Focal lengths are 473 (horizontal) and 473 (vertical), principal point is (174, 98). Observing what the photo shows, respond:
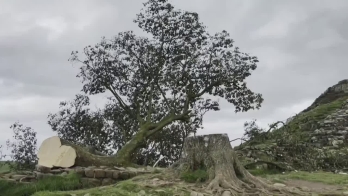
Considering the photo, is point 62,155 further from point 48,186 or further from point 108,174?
point 48,186

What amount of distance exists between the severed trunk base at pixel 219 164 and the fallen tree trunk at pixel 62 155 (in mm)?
3282

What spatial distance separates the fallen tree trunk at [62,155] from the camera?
1088 centimetres

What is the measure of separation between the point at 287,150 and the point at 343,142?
14.7 feet

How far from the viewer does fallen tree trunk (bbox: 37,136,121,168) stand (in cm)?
1088

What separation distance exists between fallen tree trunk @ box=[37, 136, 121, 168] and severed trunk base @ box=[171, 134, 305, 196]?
328 centimetres

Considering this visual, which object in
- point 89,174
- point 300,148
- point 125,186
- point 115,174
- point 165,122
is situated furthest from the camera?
point 165,122

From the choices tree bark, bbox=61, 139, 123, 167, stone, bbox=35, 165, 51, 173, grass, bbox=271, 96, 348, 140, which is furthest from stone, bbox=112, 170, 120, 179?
grass, bbox=271, 96, 348, 140

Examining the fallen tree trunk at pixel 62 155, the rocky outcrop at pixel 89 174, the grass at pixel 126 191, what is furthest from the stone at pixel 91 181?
the grass at pixel 126 191

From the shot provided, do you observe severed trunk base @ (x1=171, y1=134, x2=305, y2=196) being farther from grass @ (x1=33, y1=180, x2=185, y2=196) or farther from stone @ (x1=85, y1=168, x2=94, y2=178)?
stone @ (x1=85, y1=168, x2=94, y2=178)

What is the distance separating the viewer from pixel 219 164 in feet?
26.6

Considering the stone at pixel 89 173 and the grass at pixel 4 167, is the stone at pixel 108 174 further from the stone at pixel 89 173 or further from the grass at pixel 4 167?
the grass at pixel 4 167

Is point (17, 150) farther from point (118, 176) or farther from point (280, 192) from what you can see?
point (280, 192)

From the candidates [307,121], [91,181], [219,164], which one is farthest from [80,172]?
[307,121]

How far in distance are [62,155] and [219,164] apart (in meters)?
4.39
